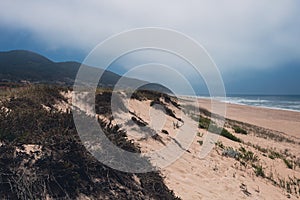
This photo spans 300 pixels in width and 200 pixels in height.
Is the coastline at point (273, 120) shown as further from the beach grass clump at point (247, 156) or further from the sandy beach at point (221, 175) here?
the sandy beach at point (221, 175)

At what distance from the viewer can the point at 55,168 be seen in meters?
5.35

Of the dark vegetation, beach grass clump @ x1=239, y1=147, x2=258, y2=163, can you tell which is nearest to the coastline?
beach grass clump @ x1=239, y1=147, x2=258, y2=163

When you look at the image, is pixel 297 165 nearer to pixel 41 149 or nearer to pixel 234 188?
pixel 234 188

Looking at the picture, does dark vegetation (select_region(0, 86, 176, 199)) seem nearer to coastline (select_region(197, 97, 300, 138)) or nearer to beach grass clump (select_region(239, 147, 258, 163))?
beach grass clump (select_region(239, 147, 258, 163))

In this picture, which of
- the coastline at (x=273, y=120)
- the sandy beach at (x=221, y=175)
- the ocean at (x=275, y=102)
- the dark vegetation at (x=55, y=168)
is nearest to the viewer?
the dark vegetation at (x=55, y=168)

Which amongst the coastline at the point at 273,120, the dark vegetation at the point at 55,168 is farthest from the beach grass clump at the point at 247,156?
the coastline at the point at 273,120

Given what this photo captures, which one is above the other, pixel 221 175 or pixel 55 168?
pixel 55 168

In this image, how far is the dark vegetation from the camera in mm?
4938

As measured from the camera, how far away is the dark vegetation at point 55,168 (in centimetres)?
494

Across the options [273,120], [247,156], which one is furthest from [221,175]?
[273,120]

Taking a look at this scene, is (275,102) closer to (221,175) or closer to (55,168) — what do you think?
(221,175)

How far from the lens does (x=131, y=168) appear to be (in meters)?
6.39

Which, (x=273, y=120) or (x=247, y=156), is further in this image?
(x=273, y=120)

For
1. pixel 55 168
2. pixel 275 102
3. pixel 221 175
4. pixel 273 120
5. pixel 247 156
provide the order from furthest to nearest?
pixel 275 102 < pixel 273 120 < pixel 247 156 < pixel 221 175 < pixel 55 168
